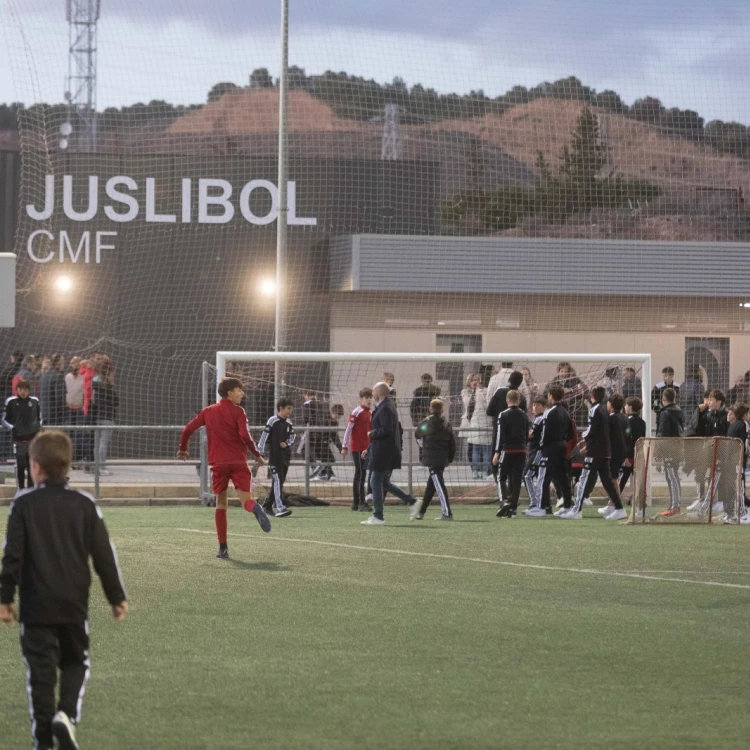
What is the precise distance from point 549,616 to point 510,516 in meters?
9.61

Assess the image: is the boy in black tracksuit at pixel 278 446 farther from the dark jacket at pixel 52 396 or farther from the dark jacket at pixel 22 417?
the dark jacket at pixel 52 396

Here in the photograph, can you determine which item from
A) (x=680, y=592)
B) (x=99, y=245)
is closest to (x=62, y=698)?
(x=680, y=592)

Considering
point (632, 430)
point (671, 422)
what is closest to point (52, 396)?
point (632, 430)

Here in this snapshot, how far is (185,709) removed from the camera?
6617 mm

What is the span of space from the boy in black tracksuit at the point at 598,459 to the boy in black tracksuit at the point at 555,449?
11.1 inches

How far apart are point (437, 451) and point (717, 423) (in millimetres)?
4447

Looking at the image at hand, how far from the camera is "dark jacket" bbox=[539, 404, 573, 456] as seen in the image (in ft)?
63.6

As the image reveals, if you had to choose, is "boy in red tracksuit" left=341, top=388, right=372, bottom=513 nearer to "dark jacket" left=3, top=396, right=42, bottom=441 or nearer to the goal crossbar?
the goal crossbar

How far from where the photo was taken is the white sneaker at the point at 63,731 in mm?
5348

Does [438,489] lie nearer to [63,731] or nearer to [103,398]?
[103,398]

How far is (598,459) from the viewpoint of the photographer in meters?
19.0

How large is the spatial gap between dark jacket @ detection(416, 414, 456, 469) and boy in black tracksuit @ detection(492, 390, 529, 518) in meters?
0.97

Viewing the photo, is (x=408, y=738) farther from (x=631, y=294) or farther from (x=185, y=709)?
(x=631, y=294)

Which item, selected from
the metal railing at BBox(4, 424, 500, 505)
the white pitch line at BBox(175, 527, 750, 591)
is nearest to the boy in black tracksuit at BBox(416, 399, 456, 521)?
the metal railing at BBox(4, 424, 500, 505)
